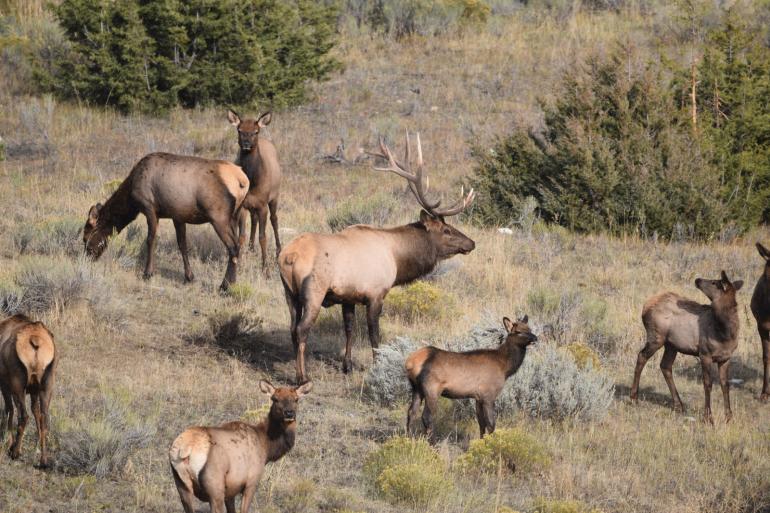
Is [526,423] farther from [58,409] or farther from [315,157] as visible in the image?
[315,157]

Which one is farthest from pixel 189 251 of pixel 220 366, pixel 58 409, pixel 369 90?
pixel 369 90

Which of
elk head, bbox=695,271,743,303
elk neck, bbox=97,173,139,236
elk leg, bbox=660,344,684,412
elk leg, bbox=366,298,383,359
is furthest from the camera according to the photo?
elk neck, bbox=97,173,139,236

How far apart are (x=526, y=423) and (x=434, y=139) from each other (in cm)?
1359

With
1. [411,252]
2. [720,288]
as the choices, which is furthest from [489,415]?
[720,288]

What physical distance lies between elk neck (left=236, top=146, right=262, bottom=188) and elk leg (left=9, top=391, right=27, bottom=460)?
261 inches

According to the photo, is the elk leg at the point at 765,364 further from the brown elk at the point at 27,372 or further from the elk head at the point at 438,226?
the brown elk at the point at 27,372

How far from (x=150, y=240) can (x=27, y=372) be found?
18.1 feet

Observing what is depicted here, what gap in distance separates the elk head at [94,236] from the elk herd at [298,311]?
0.01 meters

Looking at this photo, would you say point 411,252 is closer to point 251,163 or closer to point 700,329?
point 700,329

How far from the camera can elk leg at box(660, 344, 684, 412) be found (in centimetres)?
1113

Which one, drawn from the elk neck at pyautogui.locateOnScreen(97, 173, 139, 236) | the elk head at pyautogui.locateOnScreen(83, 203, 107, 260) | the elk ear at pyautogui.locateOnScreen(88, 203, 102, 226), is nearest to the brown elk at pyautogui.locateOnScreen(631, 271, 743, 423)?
the elk neck at pyautogui.locateOnScreen(97, 173, 139, 236)

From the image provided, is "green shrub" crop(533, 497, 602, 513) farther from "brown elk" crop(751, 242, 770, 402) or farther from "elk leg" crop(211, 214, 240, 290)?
"elk leg" crop(211, 214, 240, 290)

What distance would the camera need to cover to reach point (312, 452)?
901 cm

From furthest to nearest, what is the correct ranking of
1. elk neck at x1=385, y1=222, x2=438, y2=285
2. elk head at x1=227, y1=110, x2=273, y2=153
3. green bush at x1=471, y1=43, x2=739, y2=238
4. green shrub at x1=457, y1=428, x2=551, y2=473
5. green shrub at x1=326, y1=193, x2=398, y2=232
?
green bush at x1=471, y1=43, x2=739, y2=238
green shrub at x1=326, y1=193, x2=398, y2=232
elk head at x1=227, y1=110, x2=273, y2=153
elk neck at x1=385, y1=222, x2=438, y2=285
green shrub at x1=457, y1=428, x2=551, y2=473
